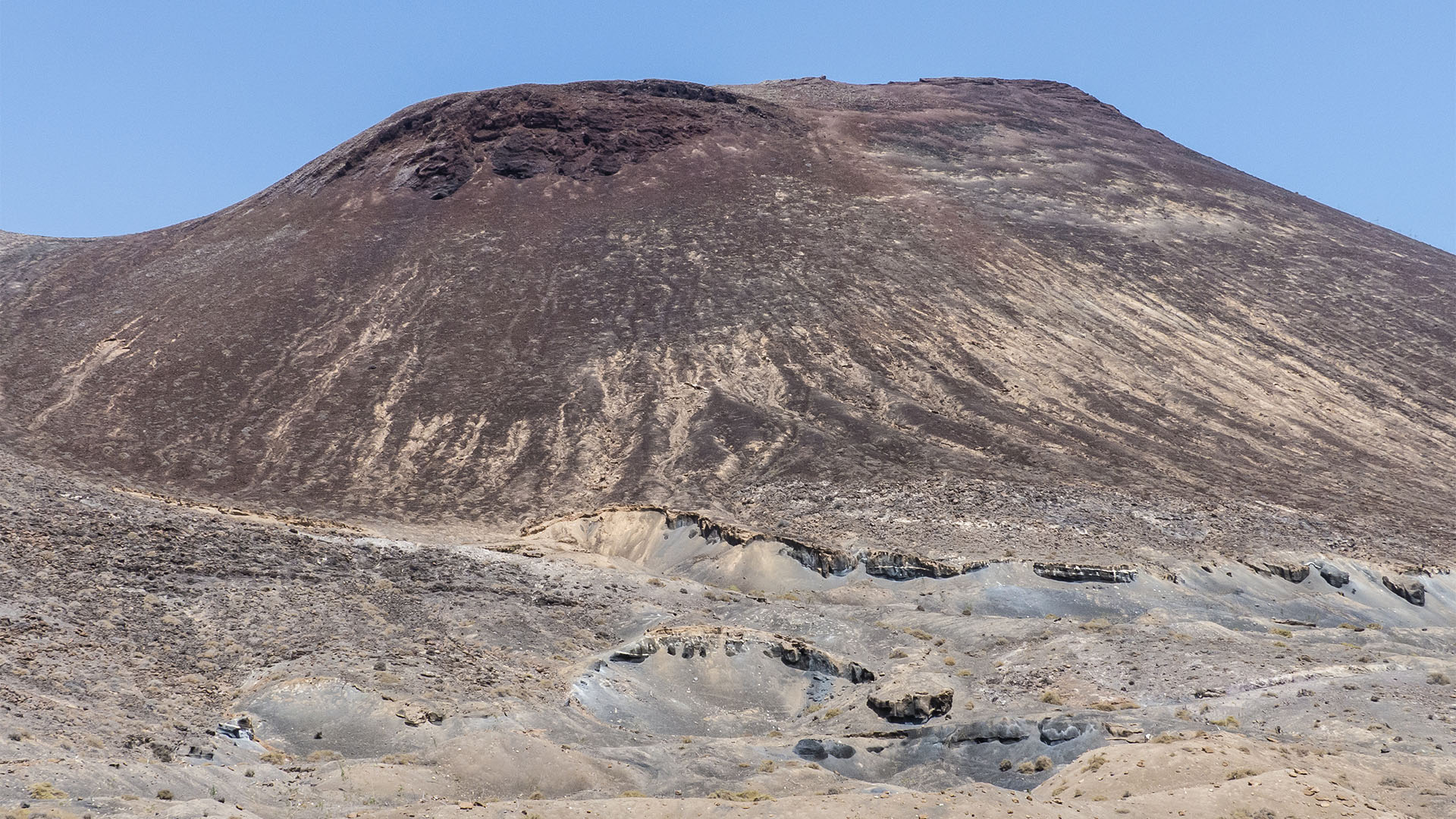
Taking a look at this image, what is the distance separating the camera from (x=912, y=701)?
20031 mm

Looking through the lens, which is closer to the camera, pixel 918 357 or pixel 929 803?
pixel 929 803

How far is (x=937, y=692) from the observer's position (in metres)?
20.2

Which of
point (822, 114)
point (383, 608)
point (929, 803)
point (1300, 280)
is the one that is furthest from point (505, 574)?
point (822, 114)

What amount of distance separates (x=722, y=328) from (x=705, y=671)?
2672cm

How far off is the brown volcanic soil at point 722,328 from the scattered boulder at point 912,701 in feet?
39.3

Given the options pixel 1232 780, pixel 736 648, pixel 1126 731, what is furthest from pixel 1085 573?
pixel 1232 780

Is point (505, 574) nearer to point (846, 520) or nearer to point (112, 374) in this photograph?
point (846, 520)

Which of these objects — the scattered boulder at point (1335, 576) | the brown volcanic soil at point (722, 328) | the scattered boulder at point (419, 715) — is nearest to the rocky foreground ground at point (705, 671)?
the scattered boulder at point (419, 715)

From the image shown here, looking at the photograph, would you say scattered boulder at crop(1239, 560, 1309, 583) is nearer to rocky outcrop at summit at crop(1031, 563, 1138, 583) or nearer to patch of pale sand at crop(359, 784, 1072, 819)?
rocky outcrop at summit at crop(1031, 563, 1138, 583)

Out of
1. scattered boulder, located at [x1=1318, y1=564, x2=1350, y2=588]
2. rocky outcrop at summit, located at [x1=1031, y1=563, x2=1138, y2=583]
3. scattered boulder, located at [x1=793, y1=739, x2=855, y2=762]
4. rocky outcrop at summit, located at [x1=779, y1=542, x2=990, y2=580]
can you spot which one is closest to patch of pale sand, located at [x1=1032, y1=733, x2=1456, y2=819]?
scattered boulder, located at [x1=793, y1=739, x2=855, y2=762]

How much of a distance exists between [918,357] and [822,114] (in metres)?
31.9

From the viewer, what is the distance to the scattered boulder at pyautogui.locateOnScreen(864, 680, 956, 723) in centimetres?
1997

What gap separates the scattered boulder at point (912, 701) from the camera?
65.5ft

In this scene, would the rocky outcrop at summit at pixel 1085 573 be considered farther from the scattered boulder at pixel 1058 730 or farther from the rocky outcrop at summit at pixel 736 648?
the scattered boulder at pixel 1058 730
